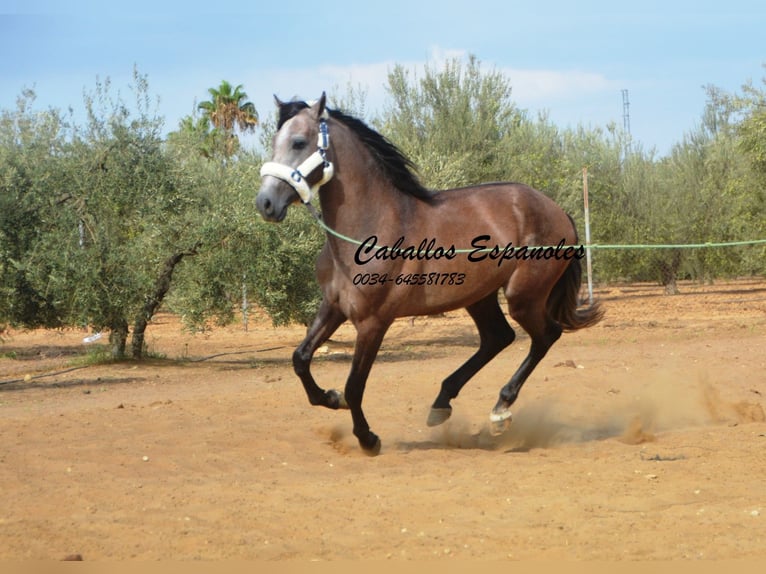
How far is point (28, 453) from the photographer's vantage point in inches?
265

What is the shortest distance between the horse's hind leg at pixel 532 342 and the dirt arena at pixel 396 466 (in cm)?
28

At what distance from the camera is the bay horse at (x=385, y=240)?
262 inches

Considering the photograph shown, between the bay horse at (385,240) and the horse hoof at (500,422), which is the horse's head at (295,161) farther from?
the horse hoof at (500,422)

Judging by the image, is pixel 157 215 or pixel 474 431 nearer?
pixel 474 431

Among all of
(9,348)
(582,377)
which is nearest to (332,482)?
(582,377)

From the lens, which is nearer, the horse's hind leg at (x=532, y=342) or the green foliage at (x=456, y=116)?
the horse's hind leg at (x=532, y=342)

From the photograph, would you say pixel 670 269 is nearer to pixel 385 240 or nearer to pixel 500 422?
pixel 500 422

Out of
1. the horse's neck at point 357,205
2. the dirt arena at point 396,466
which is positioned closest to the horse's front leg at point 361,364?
the dirt arena at point 396,466

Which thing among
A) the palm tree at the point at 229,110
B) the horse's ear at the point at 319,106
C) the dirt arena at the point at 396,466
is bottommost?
the dirt arena at the point at 396,466

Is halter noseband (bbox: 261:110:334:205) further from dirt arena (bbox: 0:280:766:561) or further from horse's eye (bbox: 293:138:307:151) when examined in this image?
dirt arena (bbox: 0:280:766:561)

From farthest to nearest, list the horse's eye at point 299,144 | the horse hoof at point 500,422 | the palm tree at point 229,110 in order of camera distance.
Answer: the palm tree at point 229,110
the horse hoof at point 500,422
the horse's eye at point 299,144

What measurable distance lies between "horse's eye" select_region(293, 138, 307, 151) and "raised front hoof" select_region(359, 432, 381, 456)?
2.16 meters

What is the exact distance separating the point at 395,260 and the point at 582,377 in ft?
15.1

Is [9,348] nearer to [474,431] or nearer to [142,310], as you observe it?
[142,310]
